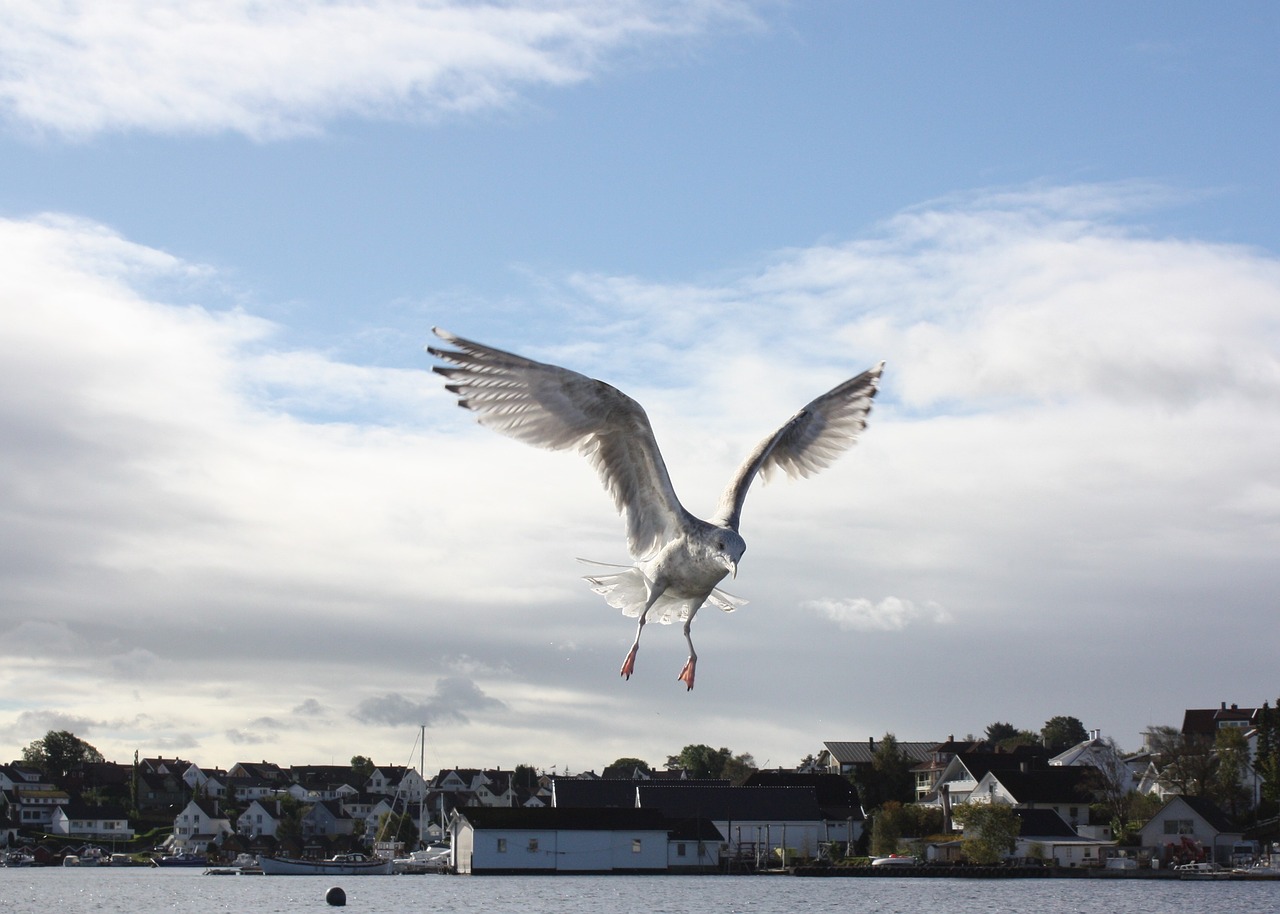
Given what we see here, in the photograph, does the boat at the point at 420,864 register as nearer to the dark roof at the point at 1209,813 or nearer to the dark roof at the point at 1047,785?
the dark roof at the point at 1047,785

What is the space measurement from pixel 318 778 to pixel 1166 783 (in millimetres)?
105655

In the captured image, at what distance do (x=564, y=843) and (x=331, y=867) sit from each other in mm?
29126

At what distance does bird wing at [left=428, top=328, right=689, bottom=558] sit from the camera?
18.0 m

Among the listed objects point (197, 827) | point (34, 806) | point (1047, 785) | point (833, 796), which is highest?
point (1047, 785)

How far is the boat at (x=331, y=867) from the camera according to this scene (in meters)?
103

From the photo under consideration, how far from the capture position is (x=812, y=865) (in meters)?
90.2

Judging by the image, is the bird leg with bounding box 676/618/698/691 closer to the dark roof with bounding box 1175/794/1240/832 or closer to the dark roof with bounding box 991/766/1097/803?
the dark roof with bounding box 1175/794/1240/832

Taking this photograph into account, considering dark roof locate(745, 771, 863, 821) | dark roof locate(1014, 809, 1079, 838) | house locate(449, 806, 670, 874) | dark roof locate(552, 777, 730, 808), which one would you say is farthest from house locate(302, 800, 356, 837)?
dark roof locate(1014, 809, 1079, 838)

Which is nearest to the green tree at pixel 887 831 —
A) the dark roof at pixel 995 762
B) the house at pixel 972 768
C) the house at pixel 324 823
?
the house at pixel 972 768

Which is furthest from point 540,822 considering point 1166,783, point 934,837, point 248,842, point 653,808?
point 248,842

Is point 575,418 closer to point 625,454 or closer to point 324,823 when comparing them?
point 625,454

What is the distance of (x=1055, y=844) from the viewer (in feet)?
286

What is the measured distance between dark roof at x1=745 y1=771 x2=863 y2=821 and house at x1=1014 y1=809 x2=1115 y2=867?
12.6 meters

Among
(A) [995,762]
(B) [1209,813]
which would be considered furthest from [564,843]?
(A) [995,762]
